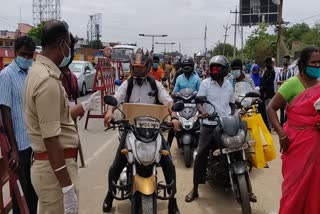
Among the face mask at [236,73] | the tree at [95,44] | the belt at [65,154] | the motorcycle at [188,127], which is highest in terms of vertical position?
the tree at [95,44]

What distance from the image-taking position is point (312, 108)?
3281mm

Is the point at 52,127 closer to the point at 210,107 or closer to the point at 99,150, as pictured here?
the point at 210,107

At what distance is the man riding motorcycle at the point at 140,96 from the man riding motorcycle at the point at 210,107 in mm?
663

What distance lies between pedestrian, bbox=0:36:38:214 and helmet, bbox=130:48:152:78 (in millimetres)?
1122

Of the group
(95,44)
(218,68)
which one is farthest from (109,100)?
(95,44)

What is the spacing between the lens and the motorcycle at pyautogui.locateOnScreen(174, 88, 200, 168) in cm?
694

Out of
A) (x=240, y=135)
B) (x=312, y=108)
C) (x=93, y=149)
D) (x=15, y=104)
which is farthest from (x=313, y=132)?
(x=93, y=149)

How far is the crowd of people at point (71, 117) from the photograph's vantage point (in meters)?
→ 2.47

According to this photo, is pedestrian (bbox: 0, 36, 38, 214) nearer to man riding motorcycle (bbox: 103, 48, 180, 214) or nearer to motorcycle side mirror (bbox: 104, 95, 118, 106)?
motorcycle side mirror (bbox: 104, 95, 118, 106)

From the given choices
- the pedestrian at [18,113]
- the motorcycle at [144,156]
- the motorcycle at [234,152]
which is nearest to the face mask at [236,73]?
the motorcycle at [234,152]

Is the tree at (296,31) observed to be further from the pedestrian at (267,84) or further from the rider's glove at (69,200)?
the rider's glove at (69,200)

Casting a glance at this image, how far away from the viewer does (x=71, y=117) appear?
2.85 m

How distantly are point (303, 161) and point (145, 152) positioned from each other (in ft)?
4.55

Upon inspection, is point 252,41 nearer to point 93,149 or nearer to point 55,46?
point 93,149
